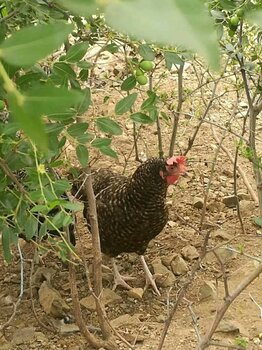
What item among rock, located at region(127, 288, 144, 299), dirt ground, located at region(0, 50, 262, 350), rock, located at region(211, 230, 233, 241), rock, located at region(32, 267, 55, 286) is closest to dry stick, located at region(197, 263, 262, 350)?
dirt ground, located at region(0, 50, 262, 350)

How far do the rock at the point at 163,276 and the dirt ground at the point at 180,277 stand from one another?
0.7 inches

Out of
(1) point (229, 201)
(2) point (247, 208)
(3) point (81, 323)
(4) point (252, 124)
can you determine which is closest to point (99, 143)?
(3) point (81, 323)

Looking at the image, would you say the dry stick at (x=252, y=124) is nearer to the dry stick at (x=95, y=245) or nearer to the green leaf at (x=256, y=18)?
the dry stick at (x=95, y=245)

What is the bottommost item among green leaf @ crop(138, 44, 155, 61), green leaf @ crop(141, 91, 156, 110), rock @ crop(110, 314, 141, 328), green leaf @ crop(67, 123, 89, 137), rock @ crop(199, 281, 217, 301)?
rock @ crop(110, 314, 141, 328)

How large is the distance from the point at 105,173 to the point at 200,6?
2786 mm

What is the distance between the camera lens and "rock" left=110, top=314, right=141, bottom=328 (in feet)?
8.21

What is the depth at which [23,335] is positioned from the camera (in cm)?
237

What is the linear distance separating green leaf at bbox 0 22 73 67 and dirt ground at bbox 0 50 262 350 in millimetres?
1562

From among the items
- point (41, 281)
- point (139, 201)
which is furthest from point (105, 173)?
point (41, 281)

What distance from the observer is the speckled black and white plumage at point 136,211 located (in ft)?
8.71

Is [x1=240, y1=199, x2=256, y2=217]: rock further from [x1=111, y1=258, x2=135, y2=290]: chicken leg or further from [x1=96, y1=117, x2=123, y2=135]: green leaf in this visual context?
[x1=96, y1=117, x2=123, y2=135]: green leaf

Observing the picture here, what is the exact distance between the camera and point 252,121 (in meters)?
2.34

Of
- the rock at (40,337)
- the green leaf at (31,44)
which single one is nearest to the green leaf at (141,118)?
the rock at (40,337)

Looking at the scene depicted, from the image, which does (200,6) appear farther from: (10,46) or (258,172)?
(258,172)
